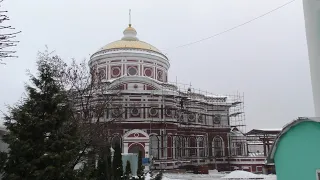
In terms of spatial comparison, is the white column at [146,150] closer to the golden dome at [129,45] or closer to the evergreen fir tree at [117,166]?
the golden dome at [129,45]

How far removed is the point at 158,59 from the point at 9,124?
27.3m

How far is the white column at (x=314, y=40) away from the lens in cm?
767

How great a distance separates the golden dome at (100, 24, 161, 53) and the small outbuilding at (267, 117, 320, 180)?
1191 inches

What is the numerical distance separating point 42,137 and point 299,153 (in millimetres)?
6843

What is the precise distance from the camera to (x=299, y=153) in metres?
5.96

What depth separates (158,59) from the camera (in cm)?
3612

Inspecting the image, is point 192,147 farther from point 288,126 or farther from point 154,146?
point 288,126

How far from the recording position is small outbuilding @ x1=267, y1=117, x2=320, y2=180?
5732 mm

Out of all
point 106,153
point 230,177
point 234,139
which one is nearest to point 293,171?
point 106,153

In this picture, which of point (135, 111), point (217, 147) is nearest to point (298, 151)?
point (135, 111)

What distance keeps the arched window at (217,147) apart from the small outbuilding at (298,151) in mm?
31236

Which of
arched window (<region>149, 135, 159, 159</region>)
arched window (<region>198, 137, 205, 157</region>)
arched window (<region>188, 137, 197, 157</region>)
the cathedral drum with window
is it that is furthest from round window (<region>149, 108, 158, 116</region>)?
arched window (<region>198, 137, 205, 157</region>)

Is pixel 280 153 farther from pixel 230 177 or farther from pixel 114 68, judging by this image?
pixel 114 68

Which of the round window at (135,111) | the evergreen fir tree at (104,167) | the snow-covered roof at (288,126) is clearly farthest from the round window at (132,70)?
the snow-covered roof at (288,126)
